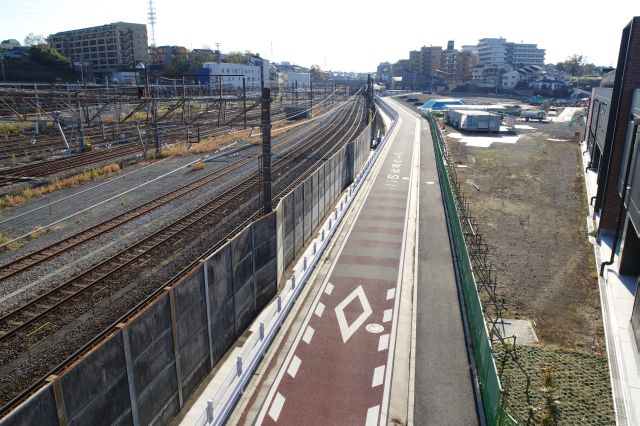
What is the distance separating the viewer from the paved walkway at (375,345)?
10172mm

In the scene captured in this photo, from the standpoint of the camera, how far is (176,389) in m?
9.82

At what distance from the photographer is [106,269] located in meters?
15.6

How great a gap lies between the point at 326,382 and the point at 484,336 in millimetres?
3888

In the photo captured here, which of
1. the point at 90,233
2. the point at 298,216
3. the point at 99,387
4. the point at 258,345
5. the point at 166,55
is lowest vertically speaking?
the point at 258,345

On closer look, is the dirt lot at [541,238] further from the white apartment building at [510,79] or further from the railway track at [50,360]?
the white apartment building at [510,79]

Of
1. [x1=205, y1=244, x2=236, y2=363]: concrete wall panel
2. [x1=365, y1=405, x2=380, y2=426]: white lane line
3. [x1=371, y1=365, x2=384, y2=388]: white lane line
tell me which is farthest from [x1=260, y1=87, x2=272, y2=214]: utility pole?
[x1=365, y1=405, x2=380, y2=426]: white lane line

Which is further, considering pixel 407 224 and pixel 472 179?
pixel 472 179

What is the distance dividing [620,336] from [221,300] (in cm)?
1161

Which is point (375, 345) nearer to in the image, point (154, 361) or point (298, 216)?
point (154, 361)

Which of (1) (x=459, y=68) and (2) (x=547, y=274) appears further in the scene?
(1) (x=459, y=68)

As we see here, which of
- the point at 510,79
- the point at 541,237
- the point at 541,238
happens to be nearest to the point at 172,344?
the point at 541,238

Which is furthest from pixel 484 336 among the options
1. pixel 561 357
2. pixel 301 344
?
pixel 301 344

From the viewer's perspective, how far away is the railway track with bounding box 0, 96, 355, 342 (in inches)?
487

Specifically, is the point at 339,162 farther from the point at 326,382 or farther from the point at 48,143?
the point at 48,143
